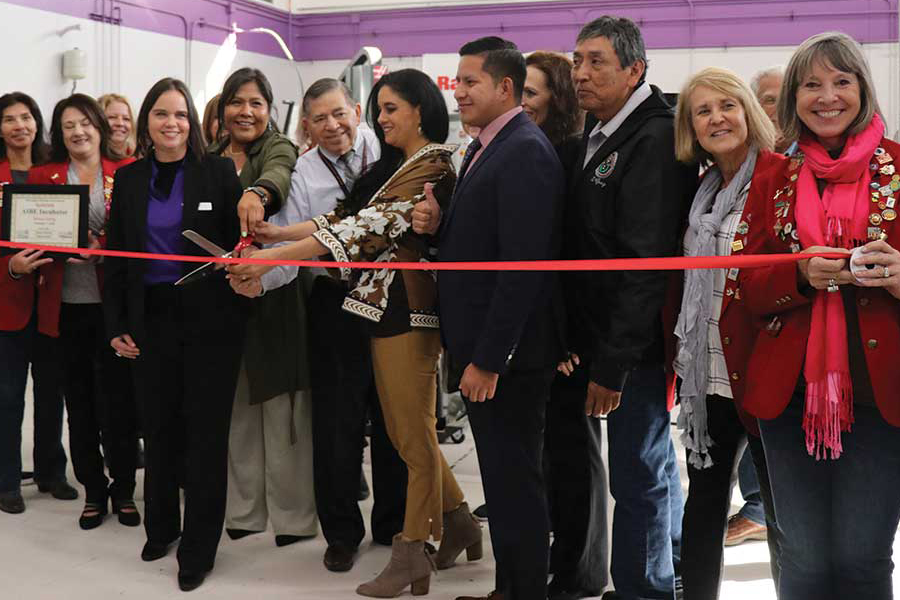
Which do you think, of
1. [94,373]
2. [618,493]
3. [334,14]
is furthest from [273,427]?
[334,14]

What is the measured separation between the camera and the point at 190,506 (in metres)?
3.05

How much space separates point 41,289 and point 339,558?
1543 millimetres

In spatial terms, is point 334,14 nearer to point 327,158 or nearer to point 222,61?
point 222,61

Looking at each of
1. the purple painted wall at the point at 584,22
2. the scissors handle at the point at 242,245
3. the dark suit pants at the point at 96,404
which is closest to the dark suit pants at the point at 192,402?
the scissors handle at the point at 242,245

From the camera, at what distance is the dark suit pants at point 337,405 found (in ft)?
10.5

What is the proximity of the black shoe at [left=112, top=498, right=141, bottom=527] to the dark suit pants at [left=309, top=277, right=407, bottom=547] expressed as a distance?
0.77 metres

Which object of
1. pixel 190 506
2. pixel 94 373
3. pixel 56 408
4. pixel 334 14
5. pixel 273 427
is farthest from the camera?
pixel 334 14

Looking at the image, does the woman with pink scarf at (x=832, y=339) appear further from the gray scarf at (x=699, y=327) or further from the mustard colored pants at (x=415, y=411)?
the mustard colored pants at (x=415, y=411)

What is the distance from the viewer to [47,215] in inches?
138

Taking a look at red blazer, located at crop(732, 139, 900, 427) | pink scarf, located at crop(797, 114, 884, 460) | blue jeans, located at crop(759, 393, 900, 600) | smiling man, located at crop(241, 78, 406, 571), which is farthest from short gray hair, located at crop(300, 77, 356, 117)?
blue jeans, located at crop(759, 393, 900, 600)

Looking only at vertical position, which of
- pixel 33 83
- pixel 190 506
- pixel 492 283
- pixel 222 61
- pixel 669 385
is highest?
pixel 222 61

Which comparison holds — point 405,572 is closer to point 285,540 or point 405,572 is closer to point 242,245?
point 285,540

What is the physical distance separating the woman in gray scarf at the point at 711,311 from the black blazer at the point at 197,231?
143 cm

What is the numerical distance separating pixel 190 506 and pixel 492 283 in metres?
1.34
